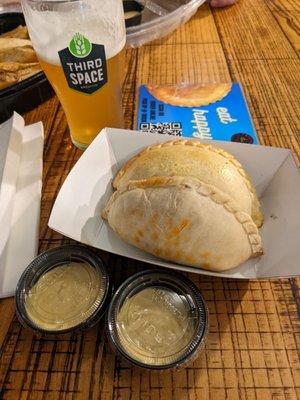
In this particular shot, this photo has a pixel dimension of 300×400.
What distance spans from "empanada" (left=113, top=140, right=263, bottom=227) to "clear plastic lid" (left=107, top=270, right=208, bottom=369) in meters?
0.19

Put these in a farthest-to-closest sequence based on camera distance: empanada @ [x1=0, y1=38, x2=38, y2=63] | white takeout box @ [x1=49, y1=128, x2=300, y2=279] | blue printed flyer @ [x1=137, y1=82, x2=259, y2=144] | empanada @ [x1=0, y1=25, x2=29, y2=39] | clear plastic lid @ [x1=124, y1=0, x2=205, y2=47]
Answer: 1. clear plastic lid @ [x1=124, y1=0, x2=205, y2=47]
2. empanada @ [x1=0, y1=25, x2=29, y2=39]
3. empanada @ [x1=0, y1=38, x2=38, y2=63]
4. blue printed flyer @ [x1=137, y1=82, x2=259, y2=144]
5. white takeout box @ [x1=49, y1=128, x2=300, y2=279]

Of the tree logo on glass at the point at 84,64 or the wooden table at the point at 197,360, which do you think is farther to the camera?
the tree logo on glass at the point at 84,64

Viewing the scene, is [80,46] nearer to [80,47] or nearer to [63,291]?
[80,47]

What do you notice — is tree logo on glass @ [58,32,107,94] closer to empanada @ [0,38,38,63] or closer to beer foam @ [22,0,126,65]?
beer foam @ [22,0,126,65]

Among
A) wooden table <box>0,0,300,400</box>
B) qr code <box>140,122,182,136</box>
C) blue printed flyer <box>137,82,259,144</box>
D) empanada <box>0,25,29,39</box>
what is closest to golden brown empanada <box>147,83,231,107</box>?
blue printed flyer <box>137,82,259,144</box>

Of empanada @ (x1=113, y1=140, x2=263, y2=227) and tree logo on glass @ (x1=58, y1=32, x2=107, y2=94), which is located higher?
tree logo on glass @ (x1=58, y1=32, x2=107, y2=94)

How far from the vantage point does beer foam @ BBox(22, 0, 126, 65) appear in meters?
0.76

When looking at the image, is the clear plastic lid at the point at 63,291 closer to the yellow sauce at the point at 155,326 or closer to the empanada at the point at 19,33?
the yellow sauce at the point at 155,326

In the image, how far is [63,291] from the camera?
64 cm

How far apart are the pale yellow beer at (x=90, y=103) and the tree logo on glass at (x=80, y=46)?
56 mm

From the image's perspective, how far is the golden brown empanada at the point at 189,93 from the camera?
1.13 metres

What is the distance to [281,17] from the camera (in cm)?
158

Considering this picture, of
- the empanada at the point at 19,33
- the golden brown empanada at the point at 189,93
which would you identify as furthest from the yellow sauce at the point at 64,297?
the empanada at the point at 19,33

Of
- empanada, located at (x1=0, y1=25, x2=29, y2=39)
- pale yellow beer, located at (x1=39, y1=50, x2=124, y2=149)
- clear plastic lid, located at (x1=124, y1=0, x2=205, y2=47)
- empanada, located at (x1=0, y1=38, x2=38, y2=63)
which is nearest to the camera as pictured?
pale yellow beer, located at (x1=39, y1=50, x2=124, y2=149)
